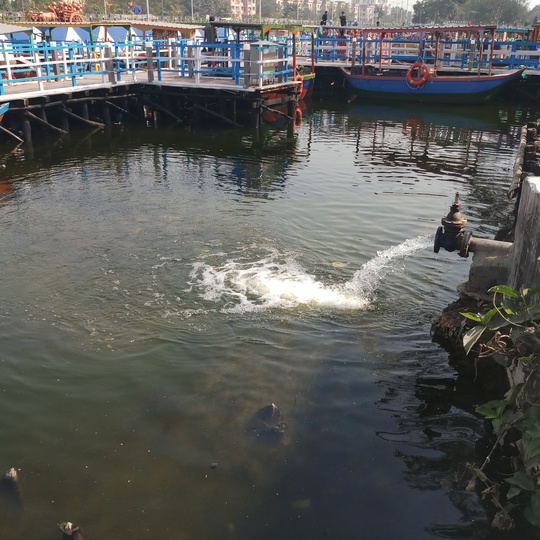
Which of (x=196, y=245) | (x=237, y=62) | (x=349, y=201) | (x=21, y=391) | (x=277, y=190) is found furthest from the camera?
(x=237, y=62)

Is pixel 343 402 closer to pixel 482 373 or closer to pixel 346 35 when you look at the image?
pixel 482 373

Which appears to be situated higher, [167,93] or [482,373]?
[167,93]

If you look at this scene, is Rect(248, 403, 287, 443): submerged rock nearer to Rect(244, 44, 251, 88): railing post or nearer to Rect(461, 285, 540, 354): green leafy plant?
Rect(461, 285, 540, 354): green leafy plant

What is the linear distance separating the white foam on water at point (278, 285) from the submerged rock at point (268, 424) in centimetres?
225

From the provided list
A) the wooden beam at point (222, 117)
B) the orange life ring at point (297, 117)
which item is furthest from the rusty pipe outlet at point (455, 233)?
the orange life ring at point (297, 117)

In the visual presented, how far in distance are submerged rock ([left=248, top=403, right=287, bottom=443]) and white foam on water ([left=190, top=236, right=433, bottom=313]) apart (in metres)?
2.25

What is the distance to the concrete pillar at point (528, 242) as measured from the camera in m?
5.35

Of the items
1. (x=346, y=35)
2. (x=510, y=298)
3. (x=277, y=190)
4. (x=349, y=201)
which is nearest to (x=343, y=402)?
(x=510, y=298)

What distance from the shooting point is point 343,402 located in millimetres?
6238

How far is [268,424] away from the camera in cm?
584

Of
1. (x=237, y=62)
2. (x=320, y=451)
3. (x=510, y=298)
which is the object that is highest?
(x=237, y=62)

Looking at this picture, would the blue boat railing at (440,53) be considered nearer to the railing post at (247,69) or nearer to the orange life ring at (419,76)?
the orange life ring at (419,76)

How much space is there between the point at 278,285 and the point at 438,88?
23119 mm

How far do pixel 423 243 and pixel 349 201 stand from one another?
3019mm
